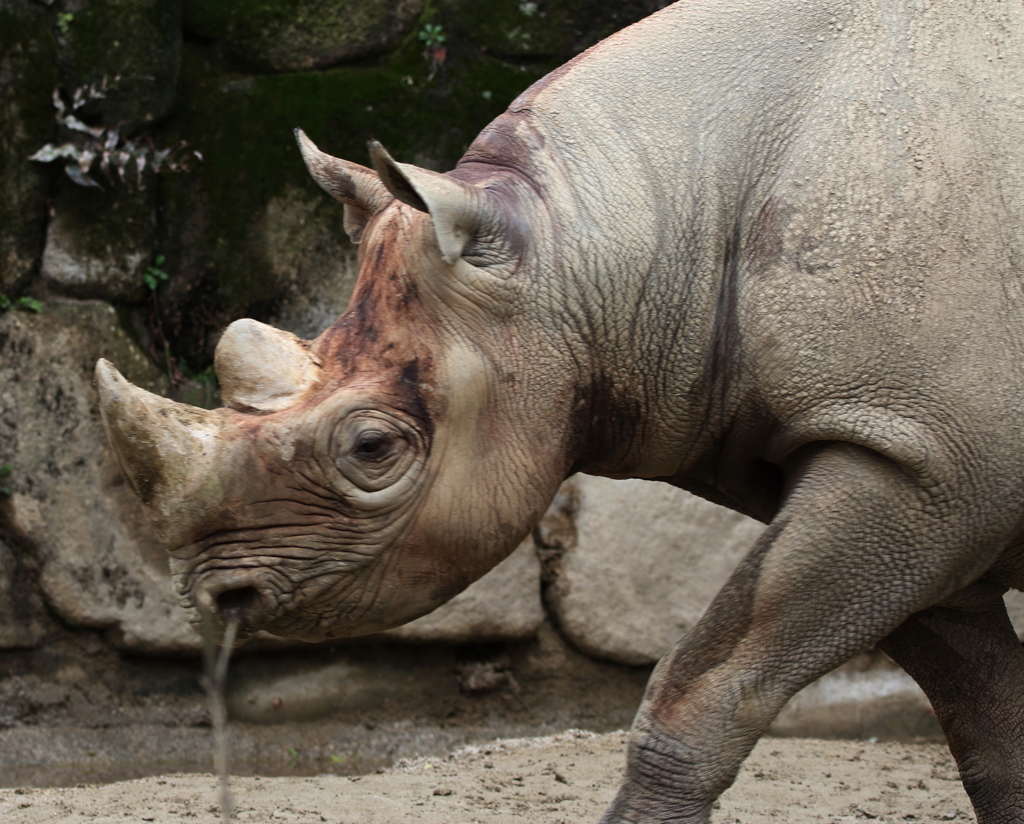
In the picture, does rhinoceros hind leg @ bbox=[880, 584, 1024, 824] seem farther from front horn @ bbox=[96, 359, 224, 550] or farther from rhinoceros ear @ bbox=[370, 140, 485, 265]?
front horn @ bbox=[96, 359, 224, 550]

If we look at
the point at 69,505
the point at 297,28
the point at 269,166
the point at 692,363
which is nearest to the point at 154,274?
the point at 269,166

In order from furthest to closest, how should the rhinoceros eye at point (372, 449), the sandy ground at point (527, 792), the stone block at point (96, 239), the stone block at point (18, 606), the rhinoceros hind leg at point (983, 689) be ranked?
the stone block at point (96, 239) → the stone block at point (18, 606) → the sandy ground at point (527, 792) → the rhinoceros hind leg at point (983, 689) → the rhinoceros eye at point (372, 449)

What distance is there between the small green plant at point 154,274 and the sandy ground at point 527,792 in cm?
184

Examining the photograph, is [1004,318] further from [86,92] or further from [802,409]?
[86,92]

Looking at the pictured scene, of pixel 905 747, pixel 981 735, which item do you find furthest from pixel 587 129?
pixel 905 747

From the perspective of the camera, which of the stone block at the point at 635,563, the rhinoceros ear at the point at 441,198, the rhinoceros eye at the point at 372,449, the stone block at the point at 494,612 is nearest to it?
the rhinoceros ear at the point at 441,198

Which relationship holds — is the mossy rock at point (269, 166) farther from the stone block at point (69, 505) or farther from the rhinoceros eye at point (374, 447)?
the rhinoceros eye at point (374, 447)

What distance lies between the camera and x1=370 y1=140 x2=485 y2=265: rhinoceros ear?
219 centimetres

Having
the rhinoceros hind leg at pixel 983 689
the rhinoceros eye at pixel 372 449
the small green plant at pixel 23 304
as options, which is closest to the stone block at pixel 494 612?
the small green plant at pixel 23 304

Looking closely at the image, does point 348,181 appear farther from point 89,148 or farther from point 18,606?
point 18,606

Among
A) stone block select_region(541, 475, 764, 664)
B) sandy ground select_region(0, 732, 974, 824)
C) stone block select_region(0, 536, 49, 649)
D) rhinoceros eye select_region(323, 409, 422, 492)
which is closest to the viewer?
rhinoceros eye select_region(323, 409, 422, 492)

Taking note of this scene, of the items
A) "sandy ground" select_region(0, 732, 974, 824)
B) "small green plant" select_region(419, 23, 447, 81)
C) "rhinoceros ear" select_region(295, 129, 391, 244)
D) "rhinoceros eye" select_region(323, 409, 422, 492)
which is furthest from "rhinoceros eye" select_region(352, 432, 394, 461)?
"small green plant" select_region(419, 23, 447, 81)

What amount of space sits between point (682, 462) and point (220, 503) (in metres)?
0.97

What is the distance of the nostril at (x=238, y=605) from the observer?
7.69ft
